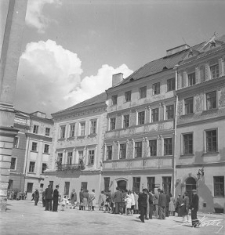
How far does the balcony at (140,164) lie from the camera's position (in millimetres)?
28375

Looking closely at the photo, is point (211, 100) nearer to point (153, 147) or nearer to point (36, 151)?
point (153, 147)

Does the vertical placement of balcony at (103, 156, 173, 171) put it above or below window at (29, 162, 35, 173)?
below

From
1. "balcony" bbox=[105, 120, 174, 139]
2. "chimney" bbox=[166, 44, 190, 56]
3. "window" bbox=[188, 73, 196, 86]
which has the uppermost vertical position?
"chimney" bbox=[166, 44, 190, 56]

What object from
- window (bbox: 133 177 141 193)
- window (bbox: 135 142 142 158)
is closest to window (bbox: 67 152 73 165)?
window (bbox: 135 142 142 158)

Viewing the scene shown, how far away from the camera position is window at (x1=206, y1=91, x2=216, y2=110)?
2595 centimetres

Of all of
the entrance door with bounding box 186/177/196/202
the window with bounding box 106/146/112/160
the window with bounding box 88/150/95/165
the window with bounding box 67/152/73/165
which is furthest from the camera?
the window with bounding box 67/152/73/165

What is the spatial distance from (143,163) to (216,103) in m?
8.86

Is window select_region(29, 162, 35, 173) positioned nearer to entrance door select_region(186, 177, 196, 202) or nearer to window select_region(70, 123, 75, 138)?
window select_region(70, 123, 75, 138)

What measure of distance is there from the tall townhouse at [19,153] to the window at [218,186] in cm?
3336

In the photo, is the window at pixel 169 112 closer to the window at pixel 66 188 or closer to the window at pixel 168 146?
the window at pixel 168 146

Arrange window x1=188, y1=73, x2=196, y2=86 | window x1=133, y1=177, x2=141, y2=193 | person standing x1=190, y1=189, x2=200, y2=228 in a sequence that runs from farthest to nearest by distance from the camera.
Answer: window x1=133, y1=177, x2=141, y2=193 → window x1=188, y1=73, x2=196, y2=86 → person standing x1=190, y1=189, x2=200, y2=228

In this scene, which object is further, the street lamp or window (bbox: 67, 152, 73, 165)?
window (bbox: 67, 152, 73, 165)

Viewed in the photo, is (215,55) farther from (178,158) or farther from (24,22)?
(24,22)

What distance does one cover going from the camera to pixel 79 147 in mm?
37344
